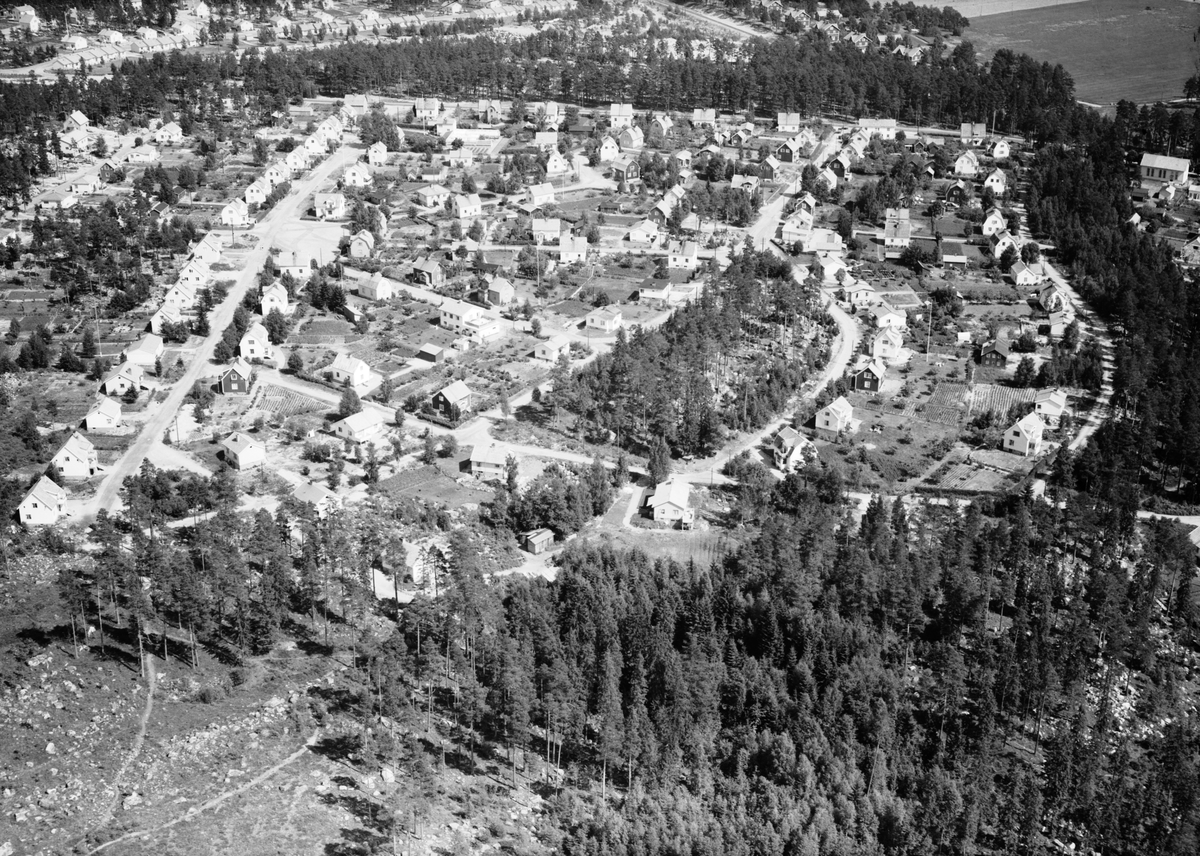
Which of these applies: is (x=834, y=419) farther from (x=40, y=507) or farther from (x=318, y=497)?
(x=40, y=507)

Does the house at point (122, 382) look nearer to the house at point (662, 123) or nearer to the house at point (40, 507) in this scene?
the house at point (40, 507)

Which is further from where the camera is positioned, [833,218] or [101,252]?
[833,218]

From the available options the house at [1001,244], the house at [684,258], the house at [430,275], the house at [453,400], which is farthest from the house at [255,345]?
the house at [1001,244]

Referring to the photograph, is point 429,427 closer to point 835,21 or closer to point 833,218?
point 833,218

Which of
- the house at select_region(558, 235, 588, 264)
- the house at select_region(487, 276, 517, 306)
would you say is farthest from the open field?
the house at select_region(487, 276, 517, 306)

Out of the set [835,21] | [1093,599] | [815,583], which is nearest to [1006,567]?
[1093,599]

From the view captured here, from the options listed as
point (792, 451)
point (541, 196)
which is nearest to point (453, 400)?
point (792, 451)

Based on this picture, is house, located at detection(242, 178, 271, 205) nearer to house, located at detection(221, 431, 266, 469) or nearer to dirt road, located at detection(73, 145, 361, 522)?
dirt road, located at detection(73, 145, 361, 522)
